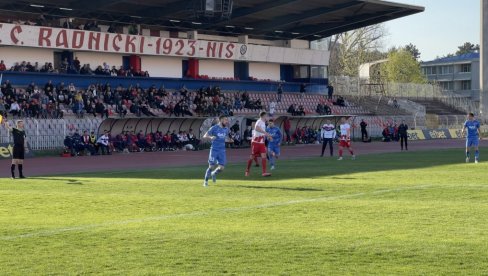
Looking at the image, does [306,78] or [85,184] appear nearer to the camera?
[85,184]

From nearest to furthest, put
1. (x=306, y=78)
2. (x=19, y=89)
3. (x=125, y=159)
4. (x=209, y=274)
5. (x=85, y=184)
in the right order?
(x=209, y=274)
(x=85, y=184)
(x=125, y=159)
(x=19, y=89)
(x=306, y=78)

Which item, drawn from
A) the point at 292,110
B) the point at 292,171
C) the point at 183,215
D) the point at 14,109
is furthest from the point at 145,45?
the point at 183,215

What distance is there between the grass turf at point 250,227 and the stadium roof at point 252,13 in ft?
111

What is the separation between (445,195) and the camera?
1909cm

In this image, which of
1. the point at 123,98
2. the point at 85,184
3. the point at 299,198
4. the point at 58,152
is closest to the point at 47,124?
the point at 58,152

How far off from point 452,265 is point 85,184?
Answer: 16.0 meters

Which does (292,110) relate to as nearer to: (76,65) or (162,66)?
(162,66)

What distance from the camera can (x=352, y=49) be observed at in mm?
118062

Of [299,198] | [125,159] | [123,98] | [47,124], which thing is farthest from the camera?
[123,98]

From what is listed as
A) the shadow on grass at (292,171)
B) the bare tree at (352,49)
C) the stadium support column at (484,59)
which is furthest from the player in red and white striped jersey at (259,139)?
the bare tree at (352,49)

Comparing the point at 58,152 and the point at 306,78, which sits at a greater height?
the point at 306,78

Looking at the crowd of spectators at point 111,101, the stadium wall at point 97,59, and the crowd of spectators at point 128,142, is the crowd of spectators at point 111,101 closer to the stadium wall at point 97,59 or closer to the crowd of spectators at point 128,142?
the crowd of spectators at point 128,142

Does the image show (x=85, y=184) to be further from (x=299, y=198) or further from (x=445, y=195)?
(x=445, y=195)

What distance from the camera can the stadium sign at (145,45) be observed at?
53.7 m
